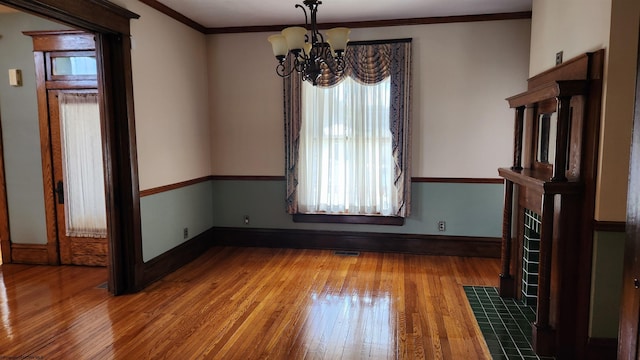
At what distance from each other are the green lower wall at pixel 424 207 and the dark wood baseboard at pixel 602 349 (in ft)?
7.55

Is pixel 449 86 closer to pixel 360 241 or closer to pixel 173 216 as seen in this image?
pixel 360 241

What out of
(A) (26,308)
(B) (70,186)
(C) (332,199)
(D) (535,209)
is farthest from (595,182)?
(B) (70,186)

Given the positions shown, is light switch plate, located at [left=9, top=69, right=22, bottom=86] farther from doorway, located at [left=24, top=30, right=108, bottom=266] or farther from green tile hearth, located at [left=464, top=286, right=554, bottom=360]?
green tile hearth, located at [left=464, top=286, right=554, bottom=360]

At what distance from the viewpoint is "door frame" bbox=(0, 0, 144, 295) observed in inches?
137

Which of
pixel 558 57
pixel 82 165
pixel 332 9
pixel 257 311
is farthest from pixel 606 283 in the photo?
pixel 82 165

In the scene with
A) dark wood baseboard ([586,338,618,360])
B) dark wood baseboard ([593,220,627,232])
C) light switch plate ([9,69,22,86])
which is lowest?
dark wood baseboard ([586,338,618,360])

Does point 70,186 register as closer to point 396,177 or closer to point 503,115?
point 396,177

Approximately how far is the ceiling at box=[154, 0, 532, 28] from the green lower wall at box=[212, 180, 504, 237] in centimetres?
188

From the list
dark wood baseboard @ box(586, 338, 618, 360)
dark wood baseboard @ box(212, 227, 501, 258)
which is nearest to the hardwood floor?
dark wood baseboard @ box(212, 227, 501, 258)

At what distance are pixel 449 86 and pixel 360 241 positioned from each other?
6.81 ft

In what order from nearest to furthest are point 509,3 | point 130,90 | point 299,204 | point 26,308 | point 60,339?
1. point 60,339
2. point 26,308
3. point 130,90
4. point 509,3
5. point 299,204

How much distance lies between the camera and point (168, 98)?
427 centimetres

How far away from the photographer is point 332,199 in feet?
16.3

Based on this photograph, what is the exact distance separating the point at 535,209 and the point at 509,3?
7.38ft
